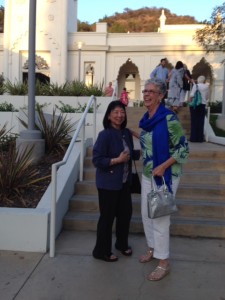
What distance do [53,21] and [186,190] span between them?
21727mm

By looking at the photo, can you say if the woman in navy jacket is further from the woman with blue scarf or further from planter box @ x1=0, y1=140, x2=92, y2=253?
planter box @ x1=0, y1=140, x2=92, y2=253

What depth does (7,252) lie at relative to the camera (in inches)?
183

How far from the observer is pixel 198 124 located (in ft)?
29.7

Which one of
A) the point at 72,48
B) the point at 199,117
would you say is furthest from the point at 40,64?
the point at 199,117

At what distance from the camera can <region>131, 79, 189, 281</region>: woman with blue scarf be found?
3893mm

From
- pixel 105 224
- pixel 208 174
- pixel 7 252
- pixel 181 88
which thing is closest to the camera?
pixel 105 224

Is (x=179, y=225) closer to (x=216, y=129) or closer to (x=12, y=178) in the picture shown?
(x=12, y=178)

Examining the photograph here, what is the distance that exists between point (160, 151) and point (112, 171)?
2.01ft

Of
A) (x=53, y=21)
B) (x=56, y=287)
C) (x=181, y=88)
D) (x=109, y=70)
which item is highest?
(x=53, y=21)

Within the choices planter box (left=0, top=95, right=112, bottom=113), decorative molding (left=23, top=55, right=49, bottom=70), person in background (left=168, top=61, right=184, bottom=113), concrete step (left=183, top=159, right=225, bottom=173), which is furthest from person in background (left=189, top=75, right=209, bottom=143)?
decorative molding (left=23, top=55, right=49, bottom=70)

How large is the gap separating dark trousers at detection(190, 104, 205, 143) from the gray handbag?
210 inches

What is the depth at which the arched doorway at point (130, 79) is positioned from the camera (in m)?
26.6

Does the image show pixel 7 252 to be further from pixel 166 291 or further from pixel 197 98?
pixel 197 98

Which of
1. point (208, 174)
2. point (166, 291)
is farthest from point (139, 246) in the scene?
point (208, 174)
